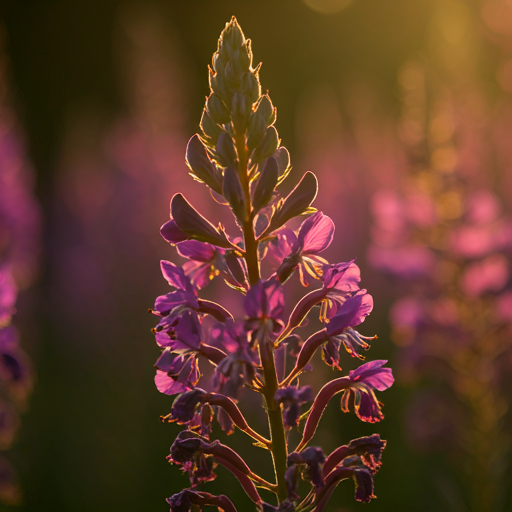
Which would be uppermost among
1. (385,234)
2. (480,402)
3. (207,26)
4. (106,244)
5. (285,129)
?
(207,26)

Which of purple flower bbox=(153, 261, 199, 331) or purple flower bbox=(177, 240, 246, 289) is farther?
purple flower bbox=(177, 240, 246, 289)

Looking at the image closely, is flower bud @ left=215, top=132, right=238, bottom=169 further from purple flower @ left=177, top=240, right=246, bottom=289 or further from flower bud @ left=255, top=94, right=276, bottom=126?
purple flower @ left=177, top=240, right=246, bottom=289

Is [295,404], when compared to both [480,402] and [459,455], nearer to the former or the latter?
[480,402]

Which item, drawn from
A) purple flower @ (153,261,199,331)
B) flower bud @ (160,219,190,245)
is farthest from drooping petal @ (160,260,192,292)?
flower bud @ (160,219,190,245)

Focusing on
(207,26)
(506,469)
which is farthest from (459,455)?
(207,26)

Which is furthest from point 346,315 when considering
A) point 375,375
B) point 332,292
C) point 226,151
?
point 226,151

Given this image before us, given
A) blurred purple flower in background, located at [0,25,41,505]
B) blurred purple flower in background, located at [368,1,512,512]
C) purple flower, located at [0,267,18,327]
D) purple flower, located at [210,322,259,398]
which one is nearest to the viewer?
A: purple flower, located at [210,322,259,398]
